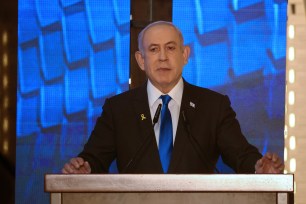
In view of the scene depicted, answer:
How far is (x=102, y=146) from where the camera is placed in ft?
8.91

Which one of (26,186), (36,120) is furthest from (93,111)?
(26,186)

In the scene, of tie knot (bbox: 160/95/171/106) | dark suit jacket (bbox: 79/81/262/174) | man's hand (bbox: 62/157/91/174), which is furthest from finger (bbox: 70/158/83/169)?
tie knot (bbox: 160/95/171/106)

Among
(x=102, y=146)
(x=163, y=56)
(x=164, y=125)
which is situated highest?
(x=163, y=56)

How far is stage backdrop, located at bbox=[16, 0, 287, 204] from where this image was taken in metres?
3.78

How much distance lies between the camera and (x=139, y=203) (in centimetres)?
185

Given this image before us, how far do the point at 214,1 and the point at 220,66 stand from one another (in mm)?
378

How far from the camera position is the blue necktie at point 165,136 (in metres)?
2.59

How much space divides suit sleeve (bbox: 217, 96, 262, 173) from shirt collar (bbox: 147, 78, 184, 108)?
7.4 inches

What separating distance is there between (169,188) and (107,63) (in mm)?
2043

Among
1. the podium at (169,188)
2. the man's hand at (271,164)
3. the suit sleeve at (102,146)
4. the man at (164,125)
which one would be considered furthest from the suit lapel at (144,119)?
the podium at (169,188)

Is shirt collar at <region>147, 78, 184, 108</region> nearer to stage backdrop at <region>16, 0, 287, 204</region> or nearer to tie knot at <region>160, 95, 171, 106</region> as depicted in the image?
tie knot at <region>160, 95, 171, 106</region>

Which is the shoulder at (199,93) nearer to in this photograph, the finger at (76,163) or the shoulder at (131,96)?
the shoulder at (131,96)

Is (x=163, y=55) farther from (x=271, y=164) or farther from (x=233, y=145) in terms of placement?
(x=271, y=164)

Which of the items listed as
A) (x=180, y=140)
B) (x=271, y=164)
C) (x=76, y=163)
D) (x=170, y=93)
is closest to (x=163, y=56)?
(x=170, y=93)
